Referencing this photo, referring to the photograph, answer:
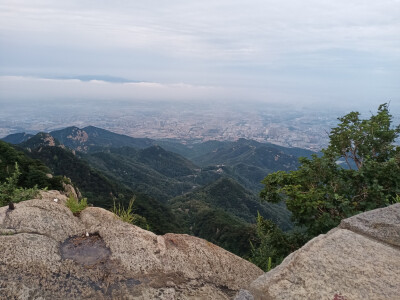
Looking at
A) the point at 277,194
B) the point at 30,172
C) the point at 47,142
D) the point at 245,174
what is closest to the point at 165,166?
the point at 245,174

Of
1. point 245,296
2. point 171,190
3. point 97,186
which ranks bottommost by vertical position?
point 171,190

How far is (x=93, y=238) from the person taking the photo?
4.29 metres

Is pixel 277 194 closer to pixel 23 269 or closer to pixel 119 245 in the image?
pixel 119 245

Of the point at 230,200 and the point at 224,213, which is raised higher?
the point at 224,213

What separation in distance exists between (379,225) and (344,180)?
5.41 m

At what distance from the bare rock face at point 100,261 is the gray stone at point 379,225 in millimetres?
1550

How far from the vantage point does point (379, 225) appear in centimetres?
388

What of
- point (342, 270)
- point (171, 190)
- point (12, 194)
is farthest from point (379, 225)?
point (171, 190)

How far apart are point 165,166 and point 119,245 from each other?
167516mm

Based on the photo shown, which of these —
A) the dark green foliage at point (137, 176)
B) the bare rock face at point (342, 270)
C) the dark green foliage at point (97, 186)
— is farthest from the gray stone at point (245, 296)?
the dark green foliage at point (137, 176)

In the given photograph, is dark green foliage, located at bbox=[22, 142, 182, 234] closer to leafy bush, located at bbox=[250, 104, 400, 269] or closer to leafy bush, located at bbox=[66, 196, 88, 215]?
leafy bush, located at bbox=[250, 104, 400, 269]

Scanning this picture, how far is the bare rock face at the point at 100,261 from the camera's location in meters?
3.20

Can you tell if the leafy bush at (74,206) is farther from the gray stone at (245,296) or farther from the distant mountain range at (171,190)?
the distant mountain range at (171,190)

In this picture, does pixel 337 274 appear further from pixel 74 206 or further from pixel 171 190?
pixel 171 190
